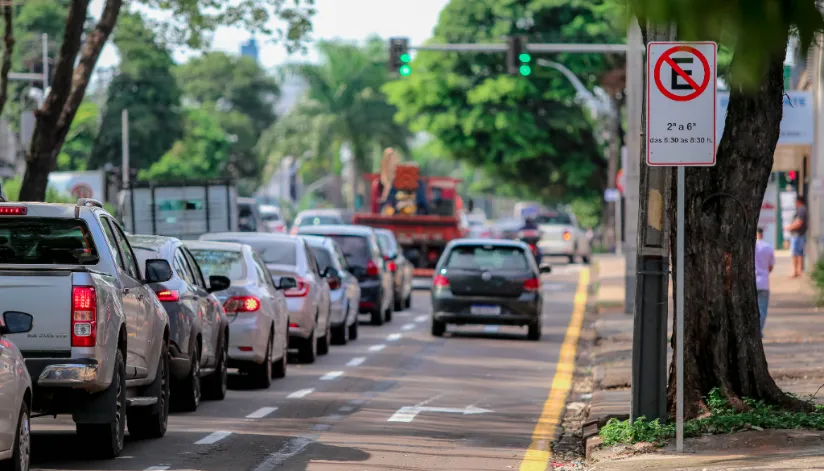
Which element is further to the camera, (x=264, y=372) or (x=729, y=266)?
(x=264, y=372)

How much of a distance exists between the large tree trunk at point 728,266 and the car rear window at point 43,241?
4407mm

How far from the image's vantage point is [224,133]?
109125mm

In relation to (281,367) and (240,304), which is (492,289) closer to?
(281,367)

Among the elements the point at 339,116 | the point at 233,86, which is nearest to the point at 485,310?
the point at 339,116

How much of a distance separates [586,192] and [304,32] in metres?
46.4

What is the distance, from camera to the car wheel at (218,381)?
15.5 m

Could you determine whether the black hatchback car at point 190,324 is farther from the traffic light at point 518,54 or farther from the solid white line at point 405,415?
the traffic light at point 518,54

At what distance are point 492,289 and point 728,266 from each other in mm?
12494

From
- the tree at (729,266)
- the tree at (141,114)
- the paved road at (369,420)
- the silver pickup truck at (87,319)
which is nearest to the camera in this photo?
the silver pickup truck at (87,319)

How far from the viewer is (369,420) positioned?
14.1 meters

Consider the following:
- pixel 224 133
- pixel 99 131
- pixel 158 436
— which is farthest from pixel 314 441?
pixel 224 133

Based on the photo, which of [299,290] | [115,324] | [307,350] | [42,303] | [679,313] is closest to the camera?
[42,303]

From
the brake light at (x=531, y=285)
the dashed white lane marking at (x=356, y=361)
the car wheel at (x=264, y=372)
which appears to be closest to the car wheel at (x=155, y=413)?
the car wheel at (x=264, y=372)

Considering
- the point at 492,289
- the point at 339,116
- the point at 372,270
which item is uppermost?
the point at 339,116
